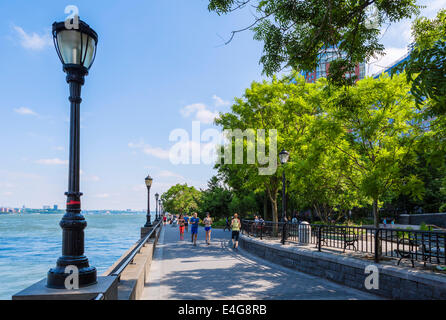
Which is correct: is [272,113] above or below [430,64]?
above

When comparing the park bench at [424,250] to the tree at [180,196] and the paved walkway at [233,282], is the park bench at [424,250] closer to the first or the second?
the paved walkway at [233,282]

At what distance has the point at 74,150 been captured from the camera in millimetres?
3830

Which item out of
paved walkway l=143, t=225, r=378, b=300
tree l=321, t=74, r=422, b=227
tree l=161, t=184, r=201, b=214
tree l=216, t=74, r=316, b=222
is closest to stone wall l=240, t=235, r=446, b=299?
paved walkway l=143, t=225, r=378, b=300

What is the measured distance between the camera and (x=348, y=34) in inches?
327

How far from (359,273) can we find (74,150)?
24.4 feet

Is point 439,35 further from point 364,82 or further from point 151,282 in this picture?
point 151,282

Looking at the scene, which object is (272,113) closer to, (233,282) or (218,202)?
(233,282)

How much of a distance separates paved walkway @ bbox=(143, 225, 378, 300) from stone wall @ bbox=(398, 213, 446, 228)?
2459cm

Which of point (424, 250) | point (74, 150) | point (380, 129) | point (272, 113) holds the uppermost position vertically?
point (272, 113)

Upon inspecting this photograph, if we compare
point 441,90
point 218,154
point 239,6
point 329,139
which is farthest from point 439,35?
point 218,154

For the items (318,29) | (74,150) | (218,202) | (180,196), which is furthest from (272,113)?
(180,196)
